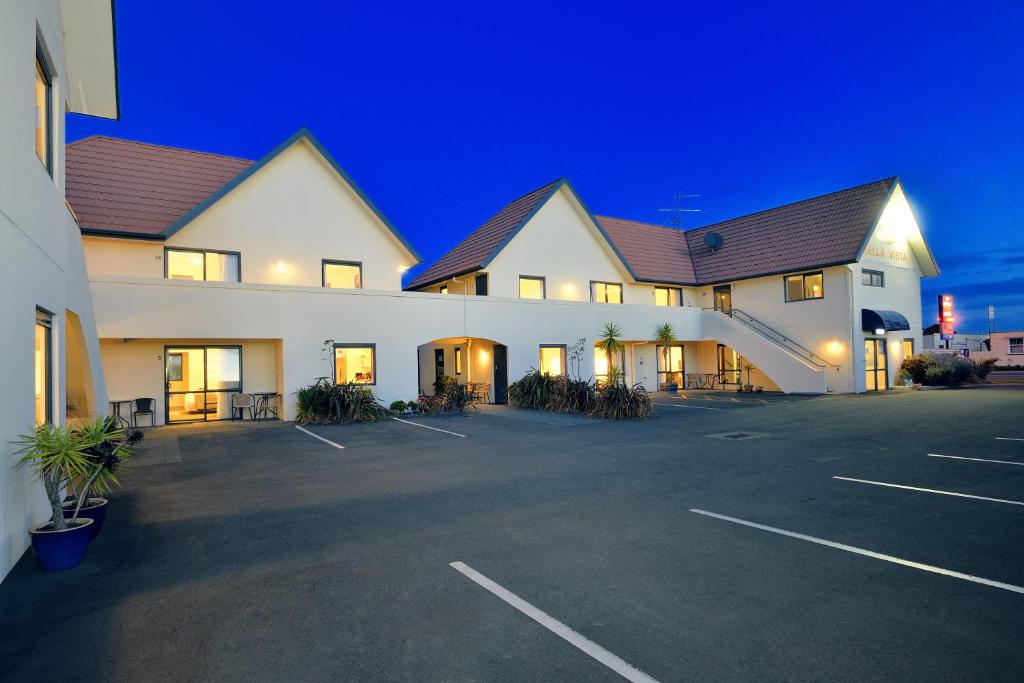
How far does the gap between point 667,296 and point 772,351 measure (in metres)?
6.23

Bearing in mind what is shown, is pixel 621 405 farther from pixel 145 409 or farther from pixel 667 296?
pixel 667 296

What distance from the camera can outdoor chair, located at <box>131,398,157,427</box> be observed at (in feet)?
54.0

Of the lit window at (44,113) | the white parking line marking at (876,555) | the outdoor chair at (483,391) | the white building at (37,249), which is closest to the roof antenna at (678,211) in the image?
the outdoor chair at (483,391)

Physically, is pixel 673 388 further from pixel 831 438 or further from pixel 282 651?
pixel 282 651

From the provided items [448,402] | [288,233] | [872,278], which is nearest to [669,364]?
[872,278]

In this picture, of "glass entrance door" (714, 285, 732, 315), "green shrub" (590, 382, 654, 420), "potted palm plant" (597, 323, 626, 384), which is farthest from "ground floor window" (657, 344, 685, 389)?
"green shrub" (590, 382, 654, 420)

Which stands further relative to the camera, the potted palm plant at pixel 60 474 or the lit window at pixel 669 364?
the lit window at pixel 669 364

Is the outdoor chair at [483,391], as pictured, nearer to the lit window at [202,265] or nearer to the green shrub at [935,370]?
the lit window at [202,265]

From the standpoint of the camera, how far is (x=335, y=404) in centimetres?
1714

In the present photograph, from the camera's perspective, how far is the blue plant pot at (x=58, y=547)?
543 cm

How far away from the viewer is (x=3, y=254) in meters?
5.27

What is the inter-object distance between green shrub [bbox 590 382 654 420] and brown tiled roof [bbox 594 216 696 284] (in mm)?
11002

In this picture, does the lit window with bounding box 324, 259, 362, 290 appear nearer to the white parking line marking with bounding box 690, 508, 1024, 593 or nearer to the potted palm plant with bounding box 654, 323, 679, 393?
the potted palm plant with bounding box 654, 323, 679, 393

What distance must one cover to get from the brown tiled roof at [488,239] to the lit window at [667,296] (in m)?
8.17
